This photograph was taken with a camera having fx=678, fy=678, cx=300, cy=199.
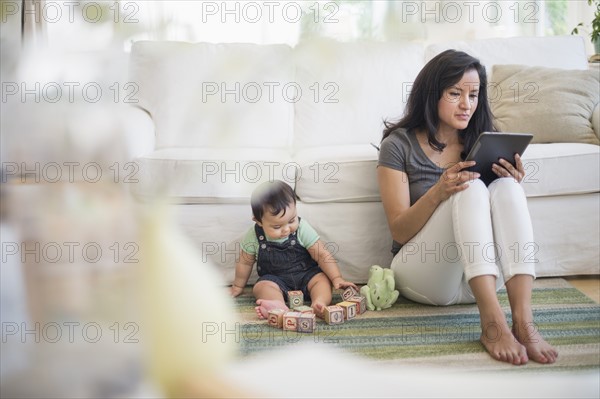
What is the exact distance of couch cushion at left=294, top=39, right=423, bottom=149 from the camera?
26 cm

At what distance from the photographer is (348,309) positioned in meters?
1.28

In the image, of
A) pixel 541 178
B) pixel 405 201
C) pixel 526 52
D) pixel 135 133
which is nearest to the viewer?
pixel 135 133

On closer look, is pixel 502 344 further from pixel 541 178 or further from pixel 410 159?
pixel 541 178

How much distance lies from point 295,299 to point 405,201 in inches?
11.5

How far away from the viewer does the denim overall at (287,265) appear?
137 centimetres

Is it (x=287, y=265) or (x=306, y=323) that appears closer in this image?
(x=306, y=323)

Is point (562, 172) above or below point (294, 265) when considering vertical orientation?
above

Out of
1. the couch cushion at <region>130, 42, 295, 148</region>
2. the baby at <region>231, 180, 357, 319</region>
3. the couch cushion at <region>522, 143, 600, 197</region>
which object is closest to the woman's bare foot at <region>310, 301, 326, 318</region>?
the baby at <region>231, 180, 357, 319</region>

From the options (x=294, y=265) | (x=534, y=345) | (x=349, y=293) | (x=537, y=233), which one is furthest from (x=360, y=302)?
(x=537, y=233)

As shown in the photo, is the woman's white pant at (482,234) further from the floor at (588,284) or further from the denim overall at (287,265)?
the floor at (588,284)

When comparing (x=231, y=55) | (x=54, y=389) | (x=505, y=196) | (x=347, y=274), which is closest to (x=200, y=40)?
(x=231, y=55)

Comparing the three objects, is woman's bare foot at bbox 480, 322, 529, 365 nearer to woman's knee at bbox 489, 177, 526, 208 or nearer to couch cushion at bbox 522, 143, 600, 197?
woman's knee at bbox 489, 177, 526, 208

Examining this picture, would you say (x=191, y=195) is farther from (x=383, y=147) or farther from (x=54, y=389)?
(x=383, y=147)

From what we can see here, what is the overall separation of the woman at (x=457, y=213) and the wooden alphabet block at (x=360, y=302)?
9 centimetres
